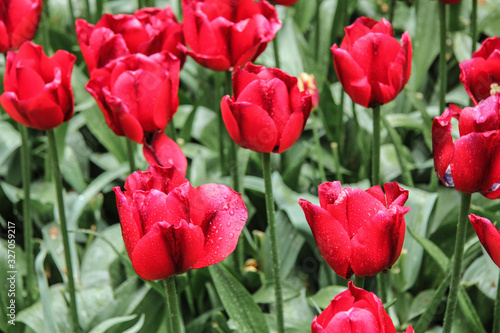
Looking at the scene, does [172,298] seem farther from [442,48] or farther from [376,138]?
[442,48]

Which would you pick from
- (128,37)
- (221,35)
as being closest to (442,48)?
(221,35)

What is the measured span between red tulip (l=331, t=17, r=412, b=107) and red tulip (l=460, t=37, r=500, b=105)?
9 cm

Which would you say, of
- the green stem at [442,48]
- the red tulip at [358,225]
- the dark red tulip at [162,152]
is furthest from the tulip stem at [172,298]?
the green stem at [442,48]

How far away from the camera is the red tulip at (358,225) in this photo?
70 cm

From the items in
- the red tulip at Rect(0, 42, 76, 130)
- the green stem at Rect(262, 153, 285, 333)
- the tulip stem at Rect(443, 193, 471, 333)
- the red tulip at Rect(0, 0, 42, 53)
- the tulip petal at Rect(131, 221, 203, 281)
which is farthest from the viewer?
the red tulip at Rect(0, 0, 42, 53)

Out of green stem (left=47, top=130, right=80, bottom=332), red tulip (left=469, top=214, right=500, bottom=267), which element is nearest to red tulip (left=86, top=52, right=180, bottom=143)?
green stem (left=47, top=130, right=80, bottom=332)

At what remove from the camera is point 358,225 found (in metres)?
0.72

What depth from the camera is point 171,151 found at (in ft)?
3.36

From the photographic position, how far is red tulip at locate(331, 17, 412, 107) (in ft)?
3.22

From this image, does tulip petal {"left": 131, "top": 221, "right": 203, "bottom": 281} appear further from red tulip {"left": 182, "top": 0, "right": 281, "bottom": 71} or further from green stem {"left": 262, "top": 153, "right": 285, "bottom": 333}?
red tulip {"left": 182, "top": 0, "right": 281, "bottom": 71}

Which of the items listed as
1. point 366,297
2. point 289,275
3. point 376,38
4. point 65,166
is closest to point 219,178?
point 289,275

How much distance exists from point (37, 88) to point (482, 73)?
0.65m

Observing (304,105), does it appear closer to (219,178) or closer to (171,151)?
(171,151)

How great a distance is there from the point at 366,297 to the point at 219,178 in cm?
91
